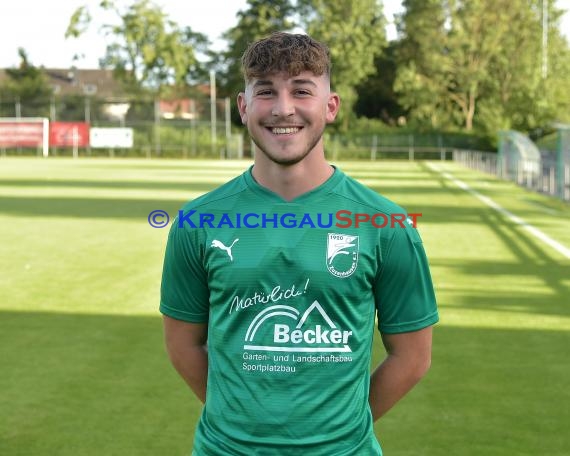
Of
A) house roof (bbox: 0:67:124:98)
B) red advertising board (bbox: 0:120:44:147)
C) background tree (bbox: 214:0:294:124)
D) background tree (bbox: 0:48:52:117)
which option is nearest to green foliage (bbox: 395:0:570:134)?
background tree (bbox: 214:0:294:124)

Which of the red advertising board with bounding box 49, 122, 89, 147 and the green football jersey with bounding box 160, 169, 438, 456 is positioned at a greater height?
the red advertising board with bounding box 49, 122, 89, 147

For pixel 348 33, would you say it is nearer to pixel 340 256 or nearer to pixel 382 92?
pixel 382 92

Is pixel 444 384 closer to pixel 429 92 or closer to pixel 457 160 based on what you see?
pixel 457 160

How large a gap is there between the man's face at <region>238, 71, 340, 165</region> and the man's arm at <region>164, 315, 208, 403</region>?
679 mm

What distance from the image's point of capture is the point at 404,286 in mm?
3322

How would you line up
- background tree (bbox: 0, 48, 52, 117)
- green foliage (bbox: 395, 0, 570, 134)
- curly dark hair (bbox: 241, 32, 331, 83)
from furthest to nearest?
background tree (bbox: 0, 48, 52, 117), green foliage (bbox: 395, 0, 570, 134), curly dark hair (bbox: 241, 32, 331, 83)

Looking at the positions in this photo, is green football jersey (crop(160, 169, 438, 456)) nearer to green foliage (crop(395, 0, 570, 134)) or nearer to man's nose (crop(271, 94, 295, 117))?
man's nose (crop(271, 94, 295, 117))

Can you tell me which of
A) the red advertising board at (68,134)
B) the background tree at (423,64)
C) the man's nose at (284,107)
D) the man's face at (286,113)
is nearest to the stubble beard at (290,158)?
the man's face at (286,113)

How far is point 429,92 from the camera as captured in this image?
86.9 metres

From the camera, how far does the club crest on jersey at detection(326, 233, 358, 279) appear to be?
315cm

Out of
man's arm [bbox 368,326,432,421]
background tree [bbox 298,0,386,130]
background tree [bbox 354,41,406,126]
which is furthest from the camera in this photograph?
background tree [bbox 354,41,406,126]

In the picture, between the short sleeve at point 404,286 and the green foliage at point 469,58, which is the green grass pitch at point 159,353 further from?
the green foliage at point 469,58

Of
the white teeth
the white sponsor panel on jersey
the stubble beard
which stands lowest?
the white sponsor panel on jersey

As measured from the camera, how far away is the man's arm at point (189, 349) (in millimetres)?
3541
